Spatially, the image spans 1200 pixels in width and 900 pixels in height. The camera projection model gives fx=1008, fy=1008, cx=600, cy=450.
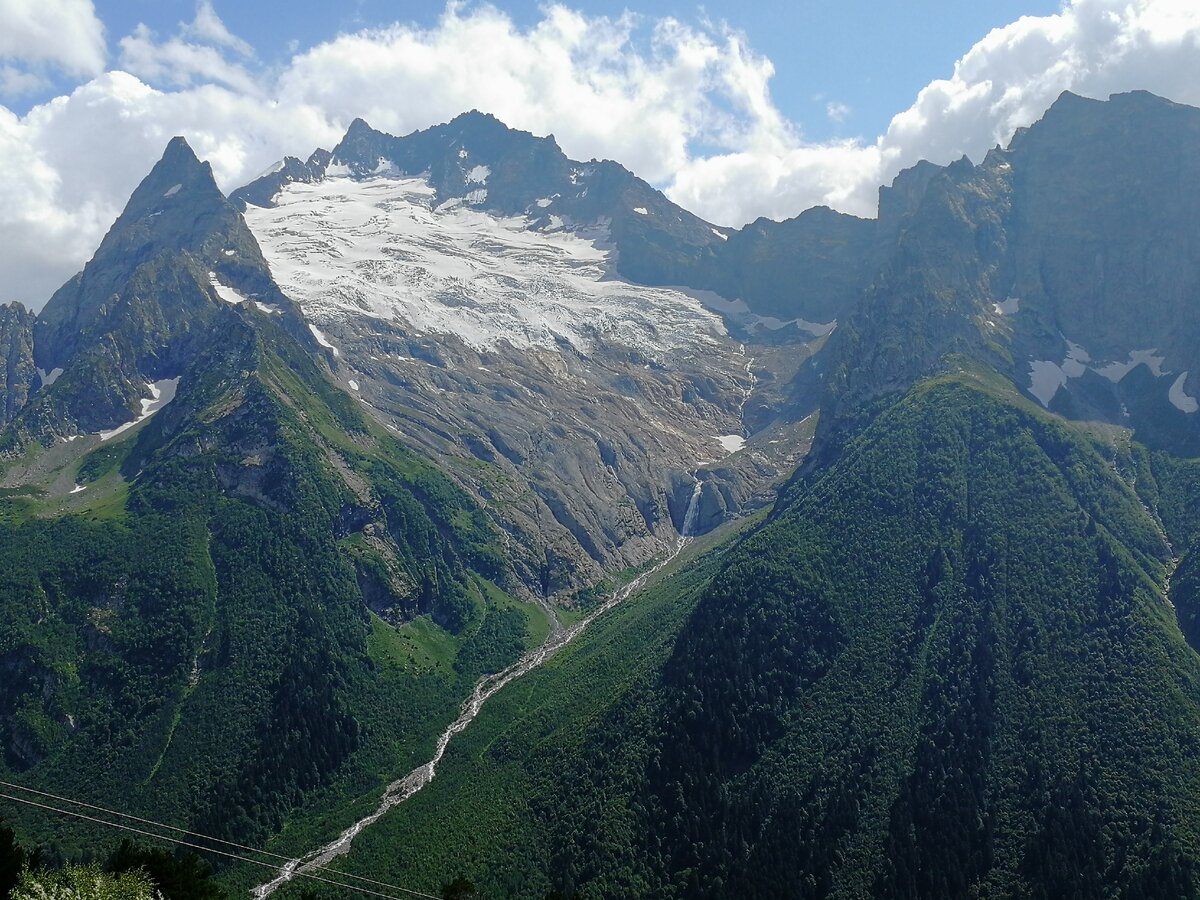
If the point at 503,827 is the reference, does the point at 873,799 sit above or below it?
below

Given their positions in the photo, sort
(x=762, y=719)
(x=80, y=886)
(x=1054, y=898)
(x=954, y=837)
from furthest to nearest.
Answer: (x=762, y=719)
(x=954, y=837)
(x=1054, y=898)
(x=80, y=886)

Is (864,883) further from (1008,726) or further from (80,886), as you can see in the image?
(80,886)

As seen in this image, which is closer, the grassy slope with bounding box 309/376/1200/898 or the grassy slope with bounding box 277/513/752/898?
the grassy slope with bounding box 309/376/1200/898

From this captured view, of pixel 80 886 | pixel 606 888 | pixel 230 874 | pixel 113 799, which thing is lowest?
pixel 606 888

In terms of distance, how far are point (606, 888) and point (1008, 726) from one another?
264 ft

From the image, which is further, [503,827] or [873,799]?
[503,827]

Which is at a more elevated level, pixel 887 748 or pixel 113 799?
pixel 113 799

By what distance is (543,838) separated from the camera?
177000 millimetres

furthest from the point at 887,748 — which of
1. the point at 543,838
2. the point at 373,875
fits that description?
the point at 373,875

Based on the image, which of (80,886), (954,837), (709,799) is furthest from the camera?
(709,799)

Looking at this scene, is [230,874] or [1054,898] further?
[230,874]

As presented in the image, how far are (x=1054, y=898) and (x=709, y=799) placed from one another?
187ft

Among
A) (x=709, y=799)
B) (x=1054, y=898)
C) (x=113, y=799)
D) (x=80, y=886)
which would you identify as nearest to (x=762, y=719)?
(x=709, y=799)

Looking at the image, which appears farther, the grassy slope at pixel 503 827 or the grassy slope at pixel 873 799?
the grassy slope at pixel 503 827
